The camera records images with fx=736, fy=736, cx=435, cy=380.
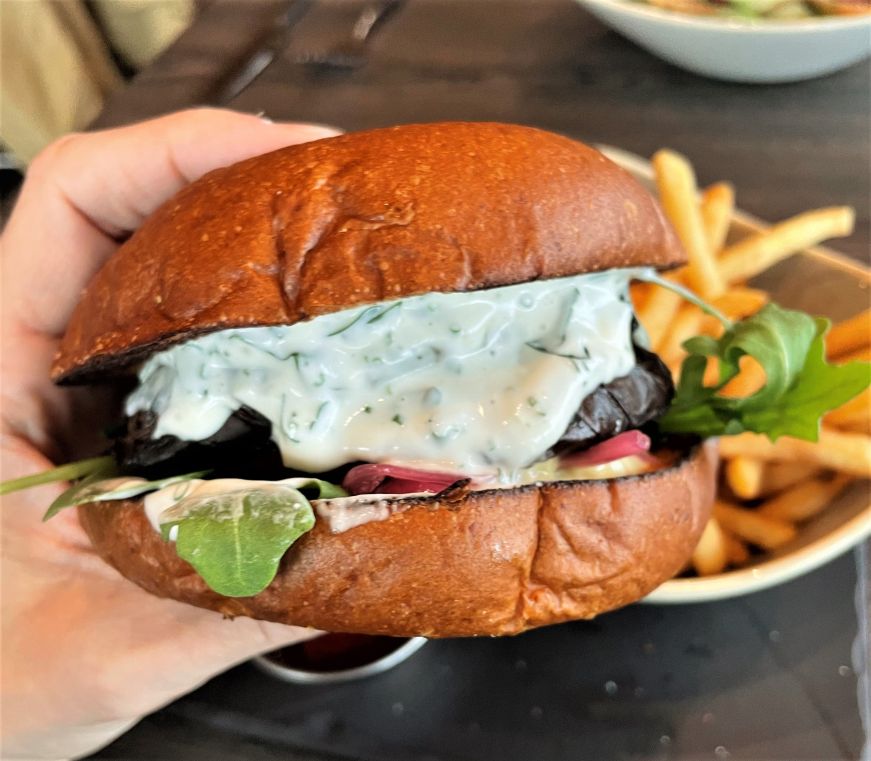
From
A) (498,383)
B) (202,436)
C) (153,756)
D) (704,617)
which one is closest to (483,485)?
(498,383)

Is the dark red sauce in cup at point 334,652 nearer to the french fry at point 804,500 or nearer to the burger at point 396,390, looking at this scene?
the burger at point 396,390

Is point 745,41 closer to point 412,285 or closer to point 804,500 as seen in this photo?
point 804,500

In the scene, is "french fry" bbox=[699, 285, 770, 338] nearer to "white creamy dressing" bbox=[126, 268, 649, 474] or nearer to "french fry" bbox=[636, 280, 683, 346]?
"french fry" bbox=[636, 280, 683, 346]

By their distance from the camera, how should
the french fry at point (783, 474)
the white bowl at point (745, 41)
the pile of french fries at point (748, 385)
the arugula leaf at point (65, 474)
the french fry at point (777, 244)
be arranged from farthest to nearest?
the white bowl at point (745, 41) < the french fry at point (777, 244) < the french fry at point (783, 474) < the pile of french fries at point (748, 385) < the arugula leaf at point (65, 474)

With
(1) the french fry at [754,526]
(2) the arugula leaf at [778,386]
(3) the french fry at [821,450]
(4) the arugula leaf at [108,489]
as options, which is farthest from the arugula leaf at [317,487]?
(1) the french fry at [754,526]

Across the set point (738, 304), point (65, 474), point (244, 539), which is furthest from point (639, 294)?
point (65, 474)

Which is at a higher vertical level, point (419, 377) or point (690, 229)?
point (419, 377)
